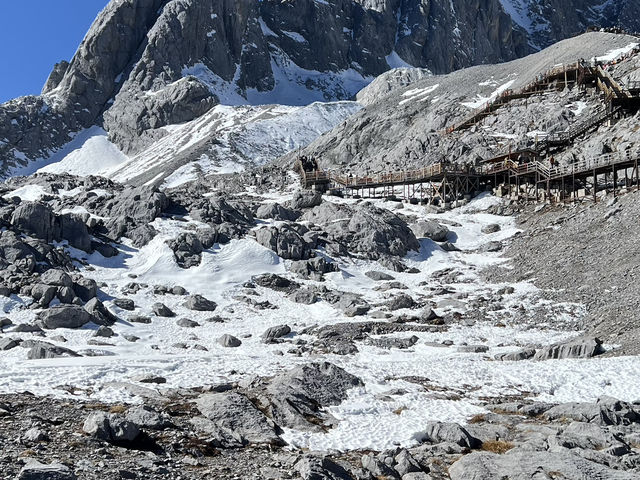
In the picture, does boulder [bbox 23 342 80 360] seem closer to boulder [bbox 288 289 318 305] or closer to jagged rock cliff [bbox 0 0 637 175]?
boulder [bbox 288 289 318 305]

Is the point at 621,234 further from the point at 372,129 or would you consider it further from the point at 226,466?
the point at 372,129

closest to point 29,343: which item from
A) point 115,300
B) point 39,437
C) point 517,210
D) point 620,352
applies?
point 115,300

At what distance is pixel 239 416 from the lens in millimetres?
18547

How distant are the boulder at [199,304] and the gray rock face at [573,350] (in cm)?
2134

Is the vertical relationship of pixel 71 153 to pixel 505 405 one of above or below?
above

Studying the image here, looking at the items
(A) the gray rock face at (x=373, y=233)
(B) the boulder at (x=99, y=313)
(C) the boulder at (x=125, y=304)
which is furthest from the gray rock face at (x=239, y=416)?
(A) the gray rock face at (x=373, y=233)

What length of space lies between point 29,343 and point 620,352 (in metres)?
27.2

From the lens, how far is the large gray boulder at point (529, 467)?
14297 mm

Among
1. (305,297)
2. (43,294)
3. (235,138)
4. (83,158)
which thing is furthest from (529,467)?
(83,158)

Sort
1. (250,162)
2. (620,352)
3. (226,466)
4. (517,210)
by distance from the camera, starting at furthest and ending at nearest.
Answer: (250,162)
(517,210)
(620,352)
(226,466)

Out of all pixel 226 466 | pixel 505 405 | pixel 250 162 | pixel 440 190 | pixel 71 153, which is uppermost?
pixel 71 153

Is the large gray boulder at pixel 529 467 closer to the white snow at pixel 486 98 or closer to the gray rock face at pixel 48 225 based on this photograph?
the gray rock face at pixel 48 225

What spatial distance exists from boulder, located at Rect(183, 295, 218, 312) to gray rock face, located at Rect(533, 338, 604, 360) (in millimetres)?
21337

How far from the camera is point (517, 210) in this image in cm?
5862
